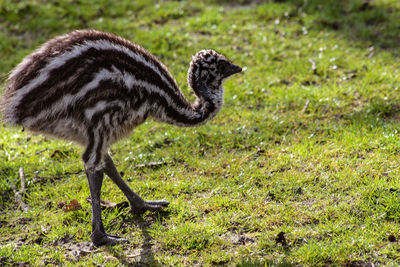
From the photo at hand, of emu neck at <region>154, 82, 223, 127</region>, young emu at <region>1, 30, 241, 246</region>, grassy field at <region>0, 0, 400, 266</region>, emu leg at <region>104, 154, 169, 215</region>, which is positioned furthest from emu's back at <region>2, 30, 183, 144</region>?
grassy field at <region>0, 0, 400, 266</region>

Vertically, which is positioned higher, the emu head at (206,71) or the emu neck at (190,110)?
the emu head at (206,71)

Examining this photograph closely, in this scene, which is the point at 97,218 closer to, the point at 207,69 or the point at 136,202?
the point at 136,202

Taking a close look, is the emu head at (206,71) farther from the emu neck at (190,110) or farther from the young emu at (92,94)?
the young emu at (92,94)

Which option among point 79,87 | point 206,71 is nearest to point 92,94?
point 79,87

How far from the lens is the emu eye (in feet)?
20.6

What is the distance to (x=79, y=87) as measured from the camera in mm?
5172

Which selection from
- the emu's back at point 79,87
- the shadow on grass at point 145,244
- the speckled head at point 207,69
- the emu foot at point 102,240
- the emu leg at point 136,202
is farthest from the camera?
the speckled head at point 207,69

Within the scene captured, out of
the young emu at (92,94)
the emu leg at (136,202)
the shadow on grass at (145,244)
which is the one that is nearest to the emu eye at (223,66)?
the young emu at (92,94)

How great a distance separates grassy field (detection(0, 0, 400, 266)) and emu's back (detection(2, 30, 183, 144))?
1.25 m

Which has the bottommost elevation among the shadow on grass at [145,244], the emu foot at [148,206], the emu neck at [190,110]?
the shadow on grass at [145,244]

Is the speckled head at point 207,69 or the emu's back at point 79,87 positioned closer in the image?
the emu's back at point 79,87

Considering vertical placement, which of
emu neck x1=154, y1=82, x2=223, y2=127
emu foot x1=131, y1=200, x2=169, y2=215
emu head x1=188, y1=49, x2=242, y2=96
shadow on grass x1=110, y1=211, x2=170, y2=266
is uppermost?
Result: emu head x1=188, y1=49, x2=242, y2=96

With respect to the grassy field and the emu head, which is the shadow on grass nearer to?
the grassy field

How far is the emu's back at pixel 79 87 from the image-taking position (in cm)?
516
